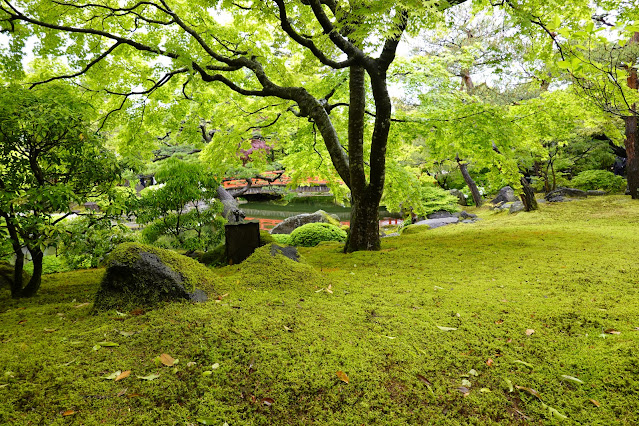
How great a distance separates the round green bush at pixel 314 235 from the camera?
28.6 ft

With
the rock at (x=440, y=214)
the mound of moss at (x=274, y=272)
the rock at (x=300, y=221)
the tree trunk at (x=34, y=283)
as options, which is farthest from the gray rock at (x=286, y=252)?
the rock at (x=440, y=214)

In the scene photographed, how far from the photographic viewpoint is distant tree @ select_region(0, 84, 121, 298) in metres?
2.71

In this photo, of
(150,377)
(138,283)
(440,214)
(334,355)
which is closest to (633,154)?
(440,214)

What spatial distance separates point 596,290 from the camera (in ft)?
9.94

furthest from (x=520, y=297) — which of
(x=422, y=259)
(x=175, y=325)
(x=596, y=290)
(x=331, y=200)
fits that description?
(x=331, y=200)

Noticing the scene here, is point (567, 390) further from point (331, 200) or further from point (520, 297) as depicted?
point (331, 200)

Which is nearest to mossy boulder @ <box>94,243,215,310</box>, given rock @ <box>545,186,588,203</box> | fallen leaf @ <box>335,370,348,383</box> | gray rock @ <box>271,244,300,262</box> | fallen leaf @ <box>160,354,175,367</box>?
fallen leaf @ <box>160,354,175,367</box>

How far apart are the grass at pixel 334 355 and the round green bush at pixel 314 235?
536 cm

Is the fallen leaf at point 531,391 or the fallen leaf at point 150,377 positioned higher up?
the fallen leaf at point 150,377

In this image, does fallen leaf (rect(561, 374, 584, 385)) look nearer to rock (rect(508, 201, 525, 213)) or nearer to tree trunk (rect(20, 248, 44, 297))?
tree trunk (rect(20, 248, 44, 297))

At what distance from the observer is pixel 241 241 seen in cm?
518

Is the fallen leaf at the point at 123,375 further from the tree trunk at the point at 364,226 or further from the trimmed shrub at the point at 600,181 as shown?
the trimmed shrub at the point at 600,181

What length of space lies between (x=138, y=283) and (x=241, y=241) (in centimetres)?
265

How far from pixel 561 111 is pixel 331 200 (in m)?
19.5
